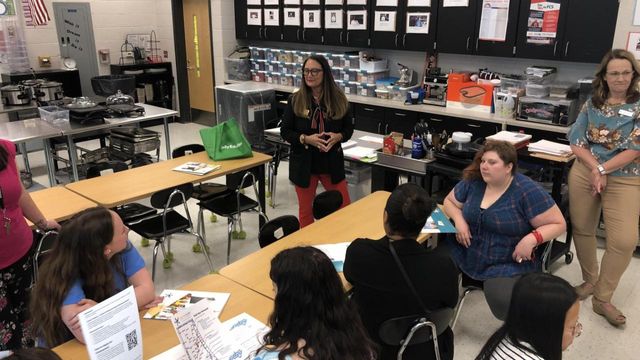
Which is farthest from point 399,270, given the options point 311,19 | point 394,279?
point 311,19

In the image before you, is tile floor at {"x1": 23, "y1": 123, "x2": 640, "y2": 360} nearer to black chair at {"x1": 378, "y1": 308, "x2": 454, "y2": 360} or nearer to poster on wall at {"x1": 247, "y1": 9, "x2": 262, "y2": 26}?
black chair at {"x1": 378, "y1": 308, "x2": 454, "y2": 360}

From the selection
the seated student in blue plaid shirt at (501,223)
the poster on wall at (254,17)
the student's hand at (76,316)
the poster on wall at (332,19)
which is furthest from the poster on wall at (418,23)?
the student's hand at (76,316)

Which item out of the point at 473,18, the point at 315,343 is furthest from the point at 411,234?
the point at 473,18

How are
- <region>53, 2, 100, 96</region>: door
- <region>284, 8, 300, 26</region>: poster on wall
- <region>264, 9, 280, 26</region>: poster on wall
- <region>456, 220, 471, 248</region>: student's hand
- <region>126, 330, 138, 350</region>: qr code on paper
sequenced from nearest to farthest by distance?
<region>126, 330, 138, 350</region>: qr code on paper < <region>456, 220, 471, 248</region>: student's hand < <region>284, 8, 300, 26</region>: poster on wall < <region>264, 9, 280, 26</region>: poster on wall < <region>53, 2, 100, 96</region>: door

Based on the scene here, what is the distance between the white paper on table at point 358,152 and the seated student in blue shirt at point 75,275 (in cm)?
231

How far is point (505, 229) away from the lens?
8.54ft

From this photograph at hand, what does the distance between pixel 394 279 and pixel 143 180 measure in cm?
229

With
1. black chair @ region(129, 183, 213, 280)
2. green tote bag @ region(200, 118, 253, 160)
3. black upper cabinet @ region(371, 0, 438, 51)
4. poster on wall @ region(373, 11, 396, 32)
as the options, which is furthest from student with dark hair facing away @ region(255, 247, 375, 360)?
poster on wall @ region(373, 11, 396, 32)

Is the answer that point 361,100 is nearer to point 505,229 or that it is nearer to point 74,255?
point 505,229

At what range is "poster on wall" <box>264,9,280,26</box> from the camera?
22.7ft

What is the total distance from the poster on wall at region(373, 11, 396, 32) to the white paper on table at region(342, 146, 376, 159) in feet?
7.27

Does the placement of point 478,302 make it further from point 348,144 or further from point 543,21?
point 543,21

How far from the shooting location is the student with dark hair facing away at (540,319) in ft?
4.78

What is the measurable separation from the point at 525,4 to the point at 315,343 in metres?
4.42
